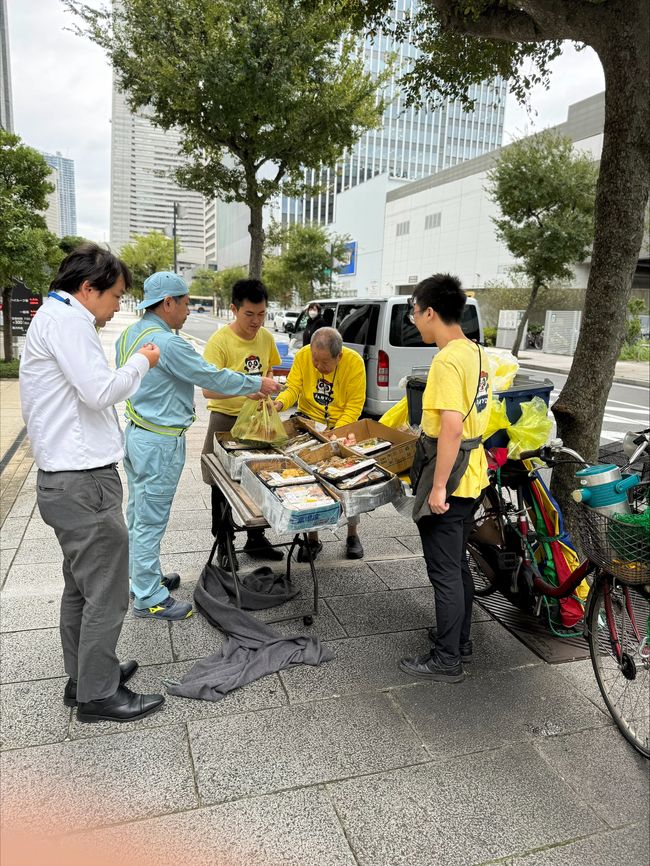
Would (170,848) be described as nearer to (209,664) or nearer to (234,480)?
(209,664)

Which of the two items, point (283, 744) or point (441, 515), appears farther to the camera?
point (441, 515)

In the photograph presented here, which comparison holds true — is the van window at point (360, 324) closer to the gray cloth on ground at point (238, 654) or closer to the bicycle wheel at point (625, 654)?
the gray cloth on ground at point (238, 654)

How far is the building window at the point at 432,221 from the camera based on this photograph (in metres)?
48.0

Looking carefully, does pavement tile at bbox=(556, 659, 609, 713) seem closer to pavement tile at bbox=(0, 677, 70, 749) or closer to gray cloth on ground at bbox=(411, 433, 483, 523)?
gray cloth on ground at bbox=(411, 433, 483, 523)

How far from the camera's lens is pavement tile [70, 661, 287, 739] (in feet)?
8.34

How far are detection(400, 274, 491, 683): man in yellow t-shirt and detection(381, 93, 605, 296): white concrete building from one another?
3403cm

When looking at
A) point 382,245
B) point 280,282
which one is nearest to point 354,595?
point 280,282

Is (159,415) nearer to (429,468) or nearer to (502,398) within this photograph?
(429,468)

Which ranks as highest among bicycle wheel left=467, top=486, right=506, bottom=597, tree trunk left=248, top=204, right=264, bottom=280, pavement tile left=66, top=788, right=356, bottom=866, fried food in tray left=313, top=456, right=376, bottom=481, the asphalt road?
tree trunk left=248, top=204, right=264, bottom=280

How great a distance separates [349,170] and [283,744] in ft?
356

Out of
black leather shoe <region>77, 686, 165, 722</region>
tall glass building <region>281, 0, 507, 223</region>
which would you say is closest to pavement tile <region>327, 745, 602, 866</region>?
black leather shoe <region>77, 686, 165, 722</region>

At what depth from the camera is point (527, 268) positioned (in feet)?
80.6

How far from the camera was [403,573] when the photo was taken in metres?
4.22

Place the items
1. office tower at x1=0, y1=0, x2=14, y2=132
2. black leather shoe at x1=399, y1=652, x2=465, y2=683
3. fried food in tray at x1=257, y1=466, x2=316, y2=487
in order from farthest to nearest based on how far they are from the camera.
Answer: office tower at x1=0, y1=0, x2=14, y2=132 → fried food in tray at x1=257, y1=466, x2=316, y2=487 → black leather shoe at x1=399, y1=652, x2=465, y2=683
